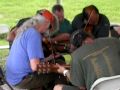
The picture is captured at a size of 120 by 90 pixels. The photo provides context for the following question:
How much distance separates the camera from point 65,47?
5.50m

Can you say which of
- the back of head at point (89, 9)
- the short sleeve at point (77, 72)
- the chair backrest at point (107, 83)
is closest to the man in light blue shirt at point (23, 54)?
the short sleeve at point (77, 72)

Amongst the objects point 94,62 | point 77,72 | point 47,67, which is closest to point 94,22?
point 47,67

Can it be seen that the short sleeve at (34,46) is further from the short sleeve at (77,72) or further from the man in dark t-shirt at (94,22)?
the man in dark t-shirt at (94,22)

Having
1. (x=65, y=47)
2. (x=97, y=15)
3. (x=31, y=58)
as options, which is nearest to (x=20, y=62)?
(x=31, y=58)

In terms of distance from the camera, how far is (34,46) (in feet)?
14.8

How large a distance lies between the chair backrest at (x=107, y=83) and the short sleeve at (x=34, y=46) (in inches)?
39.5

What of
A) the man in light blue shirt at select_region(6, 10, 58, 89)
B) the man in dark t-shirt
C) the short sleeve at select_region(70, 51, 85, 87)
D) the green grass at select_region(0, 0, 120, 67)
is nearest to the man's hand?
the man in light blue shirt at select_region(6, 10, 58, 89)

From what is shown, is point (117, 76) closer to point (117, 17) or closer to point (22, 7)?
point (117, 17)

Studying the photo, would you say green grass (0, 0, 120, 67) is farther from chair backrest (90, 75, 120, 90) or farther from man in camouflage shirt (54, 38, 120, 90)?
chair backrest (90, 75, 120, 90)

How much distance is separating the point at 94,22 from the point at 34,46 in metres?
2.18

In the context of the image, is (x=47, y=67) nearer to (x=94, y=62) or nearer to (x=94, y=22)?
(x=94, y=62)

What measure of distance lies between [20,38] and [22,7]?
12.0 meters

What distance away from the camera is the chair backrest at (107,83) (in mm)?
3596

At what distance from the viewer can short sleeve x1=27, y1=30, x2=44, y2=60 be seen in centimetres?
448
